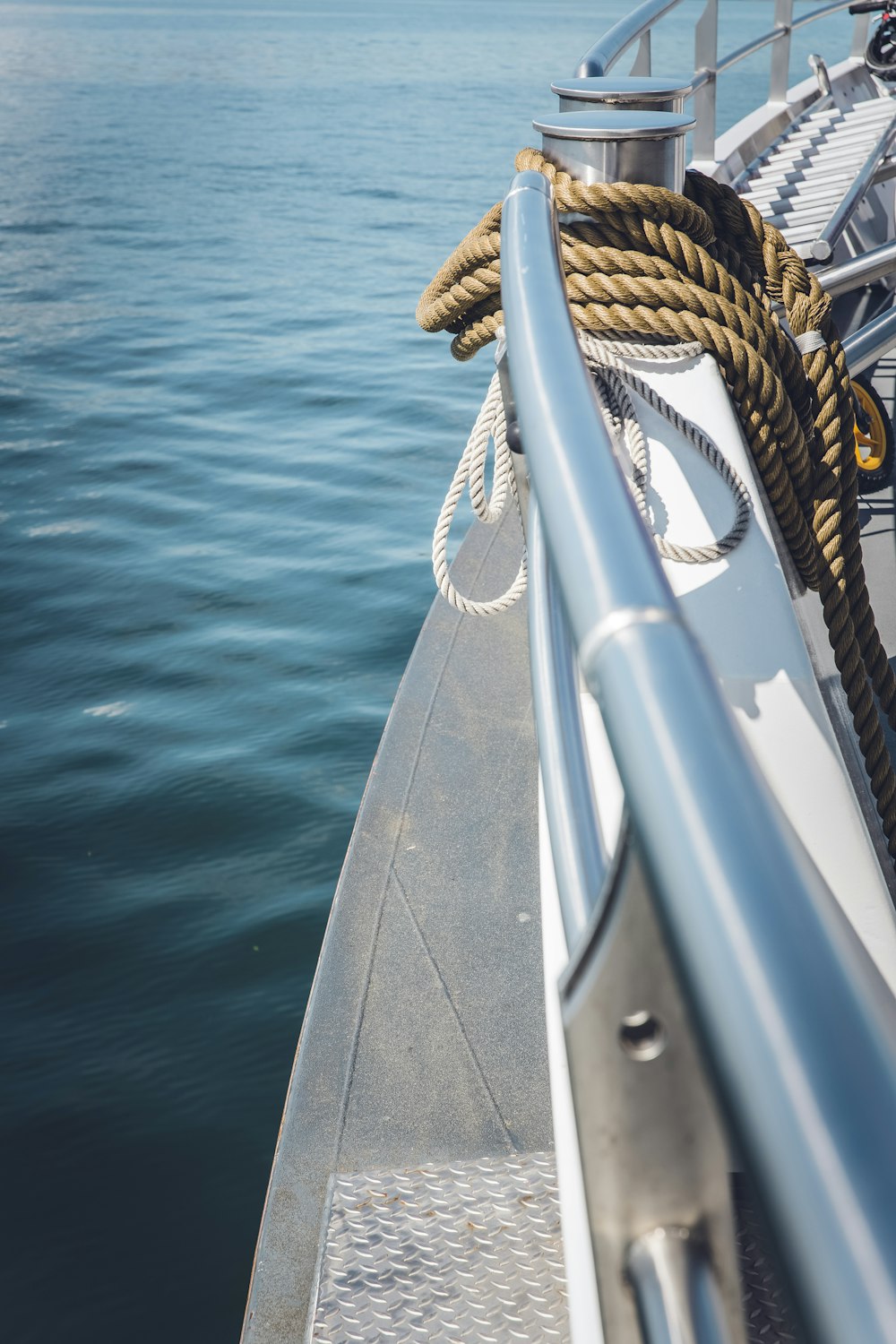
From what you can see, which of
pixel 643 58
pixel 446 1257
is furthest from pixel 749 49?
pixel 446 1257

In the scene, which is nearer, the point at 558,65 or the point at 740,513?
the point at 740,513

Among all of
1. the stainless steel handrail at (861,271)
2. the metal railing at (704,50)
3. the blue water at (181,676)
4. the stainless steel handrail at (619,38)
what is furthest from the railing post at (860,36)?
the stainless steel handrail at (861,271)

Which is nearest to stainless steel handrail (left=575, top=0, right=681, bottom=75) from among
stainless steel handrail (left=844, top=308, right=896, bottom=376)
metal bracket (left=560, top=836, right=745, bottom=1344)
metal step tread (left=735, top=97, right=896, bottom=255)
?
metal step tread (left=735, top=97, right=896, bottom=255)

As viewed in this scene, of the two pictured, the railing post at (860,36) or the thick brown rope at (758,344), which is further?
the railing post at (860,36)

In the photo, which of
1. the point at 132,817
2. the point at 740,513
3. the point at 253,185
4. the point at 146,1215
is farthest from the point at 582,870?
the point at 253,185

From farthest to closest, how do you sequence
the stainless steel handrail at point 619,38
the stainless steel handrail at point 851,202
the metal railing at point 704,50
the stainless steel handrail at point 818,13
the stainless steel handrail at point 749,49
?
1. the stainless steel handrail at point 818,13
2. the stainless steel handrail at point 749,49
3. the stainless steel handrail at point 851,202
4. the metal railing at point 704,50
5. the stainless steel handrail at point 619,38

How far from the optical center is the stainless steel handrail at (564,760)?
2.30 feet

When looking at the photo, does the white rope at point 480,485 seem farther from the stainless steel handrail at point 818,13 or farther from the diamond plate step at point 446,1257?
the stainless steel handrail at point 818,13

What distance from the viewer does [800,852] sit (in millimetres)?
405

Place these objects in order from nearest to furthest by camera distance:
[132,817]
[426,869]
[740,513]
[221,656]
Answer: [740,513] < [426,869] < [132,817] < [221,656]

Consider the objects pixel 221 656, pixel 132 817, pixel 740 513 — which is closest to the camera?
pixel 740 513

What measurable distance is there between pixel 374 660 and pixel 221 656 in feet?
1.88

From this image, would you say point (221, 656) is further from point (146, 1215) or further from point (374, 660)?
point (146, 1215)

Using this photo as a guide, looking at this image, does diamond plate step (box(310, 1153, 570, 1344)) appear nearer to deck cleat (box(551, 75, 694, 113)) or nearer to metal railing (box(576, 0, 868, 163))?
deck cleat (box(551, 75, 694, 113))
